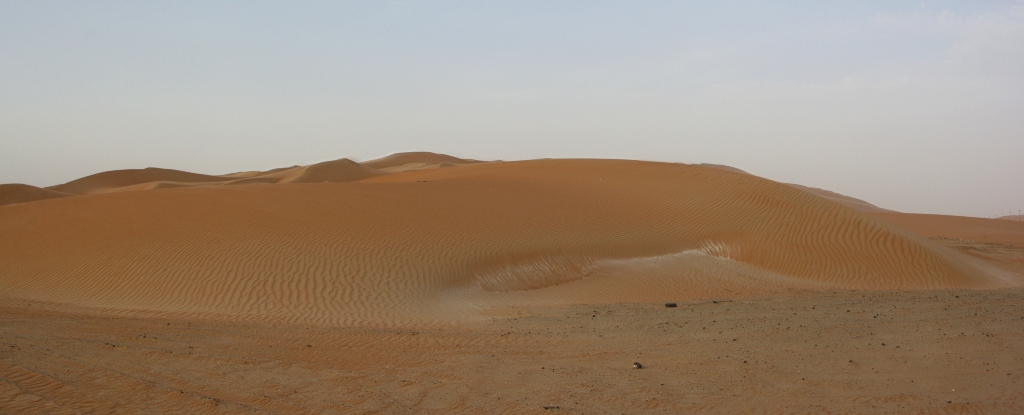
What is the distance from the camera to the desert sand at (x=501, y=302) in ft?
24.7

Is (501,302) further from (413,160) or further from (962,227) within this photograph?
(413,160)

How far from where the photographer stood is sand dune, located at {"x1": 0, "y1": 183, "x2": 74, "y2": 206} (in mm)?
42531

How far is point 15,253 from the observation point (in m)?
16.9

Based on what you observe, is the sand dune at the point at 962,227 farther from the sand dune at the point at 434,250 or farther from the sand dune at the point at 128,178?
the sand dune at the point at 128,178

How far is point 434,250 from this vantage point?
17406 mm

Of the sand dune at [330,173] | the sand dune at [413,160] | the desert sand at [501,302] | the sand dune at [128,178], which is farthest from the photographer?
the sand dune at [413,160]

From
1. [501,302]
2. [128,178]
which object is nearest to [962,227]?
[501,302]

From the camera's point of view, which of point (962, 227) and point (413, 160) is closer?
point (962, 227)

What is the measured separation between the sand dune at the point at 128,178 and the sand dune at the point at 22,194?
1000cm

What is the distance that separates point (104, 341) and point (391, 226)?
31.8 feet

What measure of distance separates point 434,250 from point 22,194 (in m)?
37.2

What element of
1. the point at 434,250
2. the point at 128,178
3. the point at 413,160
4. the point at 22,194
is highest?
the point at 413,160

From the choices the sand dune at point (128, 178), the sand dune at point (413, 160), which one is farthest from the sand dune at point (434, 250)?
the sand dune at point (413, 160)

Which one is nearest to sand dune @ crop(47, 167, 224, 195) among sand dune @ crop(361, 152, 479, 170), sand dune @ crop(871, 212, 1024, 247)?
sand dune @ crop(361, 152, 479, 170)
